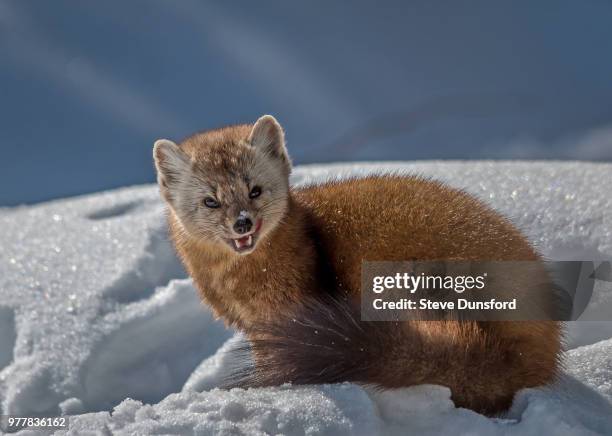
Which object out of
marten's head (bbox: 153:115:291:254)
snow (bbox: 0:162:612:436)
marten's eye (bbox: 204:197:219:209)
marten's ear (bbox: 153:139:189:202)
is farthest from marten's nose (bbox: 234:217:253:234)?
snow (bbox: 0:162:612:436)

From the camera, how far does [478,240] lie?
7.59 feet

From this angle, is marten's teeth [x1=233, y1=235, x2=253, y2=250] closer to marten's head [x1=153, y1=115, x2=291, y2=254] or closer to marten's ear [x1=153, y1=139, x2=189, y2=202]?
marten's head [x1=153, y1=115, x2=291, y2=254]

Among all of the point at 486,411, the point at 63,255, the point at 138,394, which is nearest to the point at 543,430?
the point at 486,411

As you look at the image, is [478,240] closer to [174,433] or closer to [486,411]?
[486,411]

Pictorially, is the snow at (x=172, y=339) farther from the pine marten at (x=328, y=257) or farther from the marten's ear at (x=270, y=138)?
the marten's ear at (x=270, y=138)

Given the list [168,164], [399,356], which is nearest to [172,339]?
[168,164]

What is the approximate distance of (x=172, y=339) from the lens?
3826 mm

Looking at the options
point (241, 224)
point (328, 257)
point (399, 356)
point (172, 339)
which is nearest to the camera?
point (399, 356)

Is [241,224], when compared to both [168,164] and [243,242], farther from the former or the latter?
[168,164]

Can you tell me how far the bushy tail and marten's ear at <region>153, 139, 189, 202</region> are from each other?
64 cm

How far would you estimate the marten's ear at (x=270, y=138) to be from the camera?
100 inches

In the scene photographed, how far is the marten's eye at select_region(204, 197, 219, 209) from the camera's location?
2.39 m

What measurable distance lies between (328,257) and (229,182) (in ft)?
1.36

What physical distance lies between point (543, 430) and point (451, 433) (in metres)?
0.24
